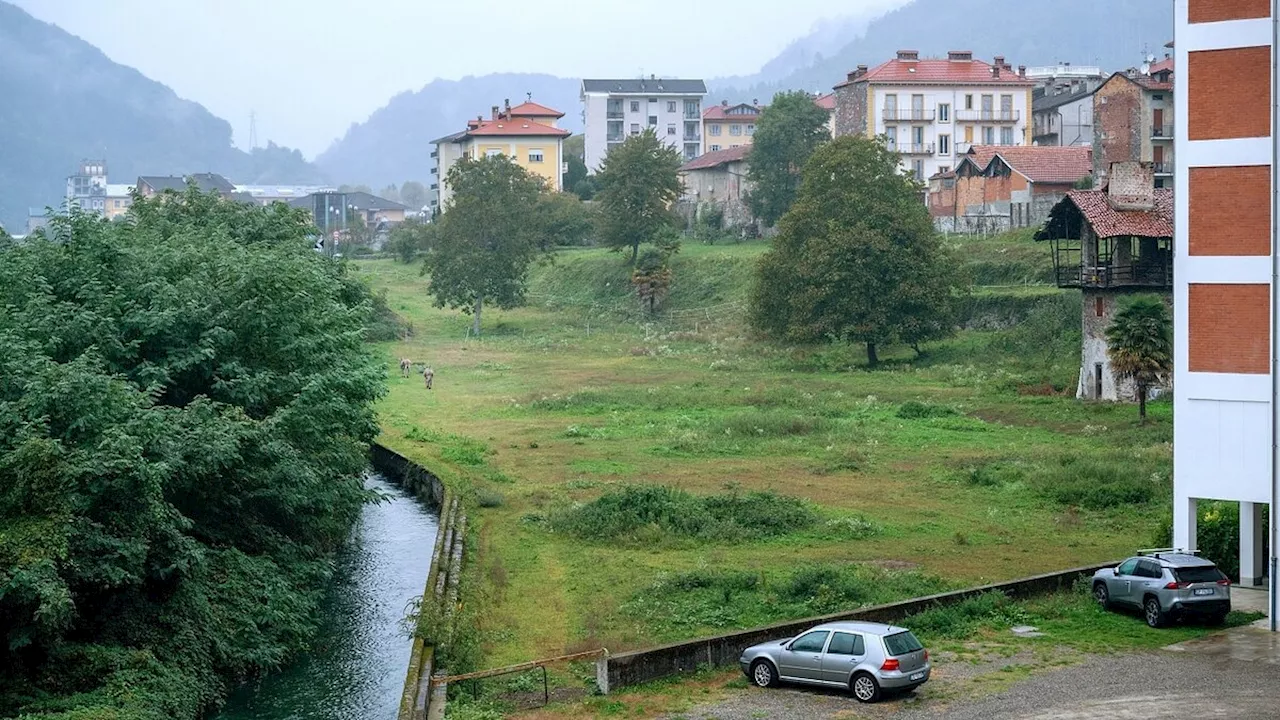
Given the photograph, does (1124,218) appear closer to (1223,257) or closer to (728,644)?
(1223,257)

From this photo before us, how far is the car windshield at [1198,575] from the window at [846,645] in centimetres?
782

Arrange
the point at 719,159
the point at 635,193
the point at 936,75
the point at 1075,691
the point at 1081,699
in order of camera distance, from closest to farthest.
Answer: the point at 1081,699 → the point at 1075,691 → the point at 635,193 → the point at 936,75 → the point at 719,159

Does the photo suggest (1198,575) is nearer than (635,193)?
Yes

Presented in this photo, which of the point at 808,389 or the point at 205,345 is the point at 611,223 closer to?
the point at 808,389

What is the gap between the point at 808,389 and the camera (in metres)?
74.4

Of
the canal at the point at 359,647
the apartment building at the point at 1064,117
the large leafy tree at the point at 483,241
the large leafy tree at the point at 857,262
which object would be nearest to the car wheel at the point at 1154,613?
the canal at the point at 359,647

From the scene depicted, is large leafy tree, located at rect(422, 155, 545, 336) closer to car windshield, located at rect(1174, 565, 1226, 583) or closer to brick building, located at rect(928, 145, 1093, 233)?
brick building, located at rect(928, 145, 1093, 233)

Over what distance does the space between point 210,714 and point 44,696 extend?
3346mm

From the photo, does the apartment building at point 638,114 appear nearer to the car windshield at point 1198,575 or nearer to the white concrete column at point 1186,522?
the white concrete column at point 1186,522

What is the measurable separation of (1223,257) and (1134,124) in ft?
205

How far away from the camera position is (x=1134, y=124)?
91.4 m

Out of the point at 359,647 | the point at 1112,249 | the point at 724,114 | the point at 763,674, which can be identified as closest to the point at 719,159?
the point at 724,114

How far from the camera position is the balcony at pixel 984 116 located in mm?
123938

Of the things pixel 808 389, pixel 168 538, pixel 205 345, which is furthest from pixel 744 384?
pixel 168 538
